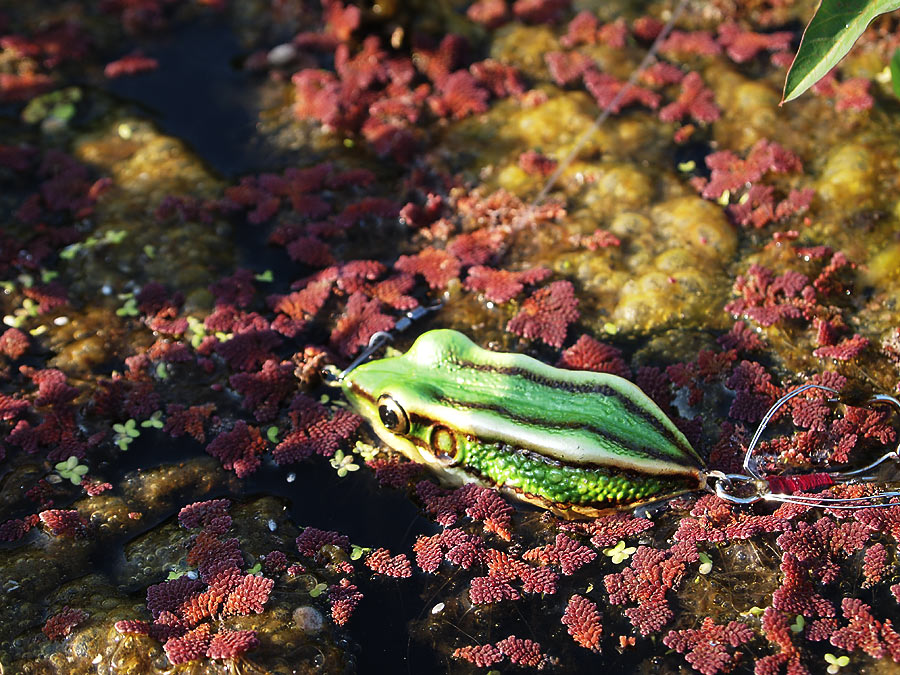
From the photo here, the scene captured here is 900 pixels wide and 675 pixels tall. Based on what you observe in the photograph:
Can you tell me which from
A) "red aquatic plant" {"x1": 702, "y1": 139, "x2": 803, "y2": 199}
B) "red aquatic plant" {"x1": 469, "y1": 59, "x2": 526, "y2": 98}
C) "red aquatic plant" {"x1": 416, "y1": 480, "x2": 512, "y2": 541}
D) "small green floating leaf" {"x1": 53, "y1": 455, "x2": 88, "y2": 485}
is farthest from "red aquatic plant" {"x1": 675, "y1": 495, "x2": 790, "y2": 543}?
"red aquatic plant" {"x1": 469, "y1": 59, "x2": 526, "y2": 98}

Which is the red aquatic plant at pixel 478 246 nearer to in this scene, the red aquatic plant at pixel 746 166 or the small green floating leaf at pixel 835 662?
the red aquatic plant at pixel 746 166

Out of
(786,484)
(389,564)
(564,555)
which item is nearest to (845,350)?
(786,484)

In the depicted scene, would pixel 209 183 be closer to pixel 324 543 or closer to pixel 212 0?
pixel 212 0

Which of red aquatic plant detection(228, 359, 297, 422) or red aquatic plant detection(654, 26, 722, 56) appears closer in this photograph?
red aquatic plant detection(228, 359, 297, 422)

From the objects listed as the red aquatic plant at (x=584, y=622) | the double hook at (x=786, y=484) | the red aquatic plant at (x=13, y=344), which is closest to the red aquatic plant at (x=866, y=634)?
the double hook at (x=786, y=484)

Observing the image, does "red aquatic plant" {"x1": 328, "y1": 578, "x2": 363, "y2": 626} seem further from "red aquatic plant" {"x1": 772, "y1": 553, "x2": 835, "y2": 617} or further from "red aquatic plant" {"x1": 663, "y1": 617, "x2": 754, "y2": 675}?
"red aquatic plant" {"x1": 772, "y1": 553, "x2": 835, "y2": 617}

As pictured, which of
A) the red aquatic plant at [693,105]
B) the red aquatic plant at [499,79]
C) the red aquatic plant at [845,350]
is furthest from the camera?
the red aquatic plant at [499,79]

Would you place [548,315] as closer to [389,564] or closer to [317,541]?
[389,564]
